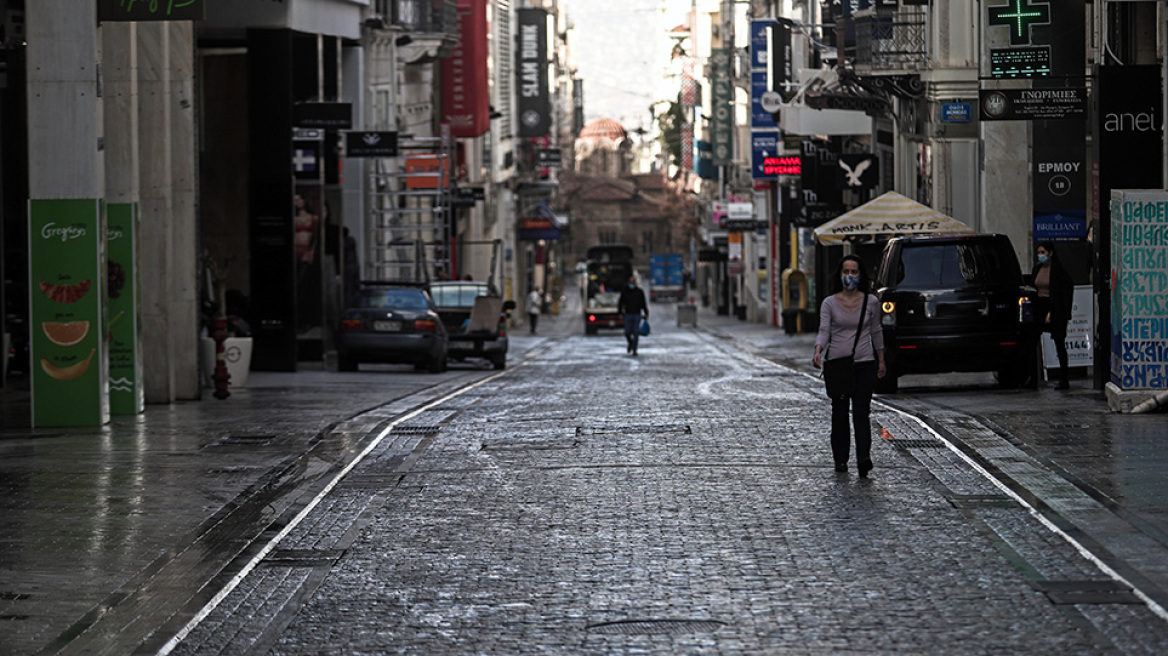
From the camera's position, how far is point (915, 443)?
15.3 metres

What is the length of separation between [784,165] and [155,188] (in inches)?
1378

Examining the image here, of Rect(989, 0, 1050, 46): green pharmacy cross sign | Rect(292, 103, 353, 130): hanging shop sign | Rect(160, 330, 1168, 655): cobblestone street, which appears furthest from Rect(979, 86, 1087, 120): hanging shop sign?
Rect(292, 103, 353, 130): hanging shop sign

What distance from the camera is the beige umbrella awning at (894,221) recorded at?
27531 millimetres

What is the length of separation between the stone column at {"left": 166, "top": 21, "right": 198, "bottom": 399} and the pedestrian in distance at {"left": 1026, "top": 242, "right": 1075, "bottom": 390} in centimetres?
1026

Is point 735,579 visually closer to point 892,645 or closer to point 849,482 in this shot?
point 892,645

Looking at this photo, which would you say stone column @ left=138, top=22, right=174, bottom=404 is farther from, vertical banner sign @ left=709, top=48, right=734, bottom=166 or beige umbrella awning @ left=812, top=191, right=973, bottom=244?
vertical banner sign @ left=709, top=48, right=734, bottom=166

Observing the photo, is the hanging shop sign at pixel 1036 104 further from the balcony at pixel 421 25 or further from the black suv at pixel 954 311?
the balcony at pixel 421 25

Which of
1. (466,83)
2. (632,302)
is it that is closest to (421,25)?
(632,302)

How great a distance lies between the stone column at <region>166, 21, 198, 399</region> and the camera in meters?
22.4

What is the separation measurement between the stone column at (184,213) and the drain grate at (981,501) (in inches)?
496

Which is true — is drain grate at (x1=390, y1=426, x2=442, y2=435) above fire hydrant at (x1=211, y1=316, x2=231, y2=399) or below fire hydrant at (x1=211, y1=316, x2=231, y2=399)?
below

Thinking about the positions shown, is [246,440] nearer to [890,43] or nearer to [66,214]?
[66,214]

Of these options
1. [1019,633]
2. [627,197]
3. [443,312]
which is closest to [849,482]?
[1019,633]

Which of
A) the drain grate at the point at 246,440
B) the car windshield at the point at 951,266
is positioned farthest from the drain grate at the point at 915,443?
the car windshield at the point at 951,266
